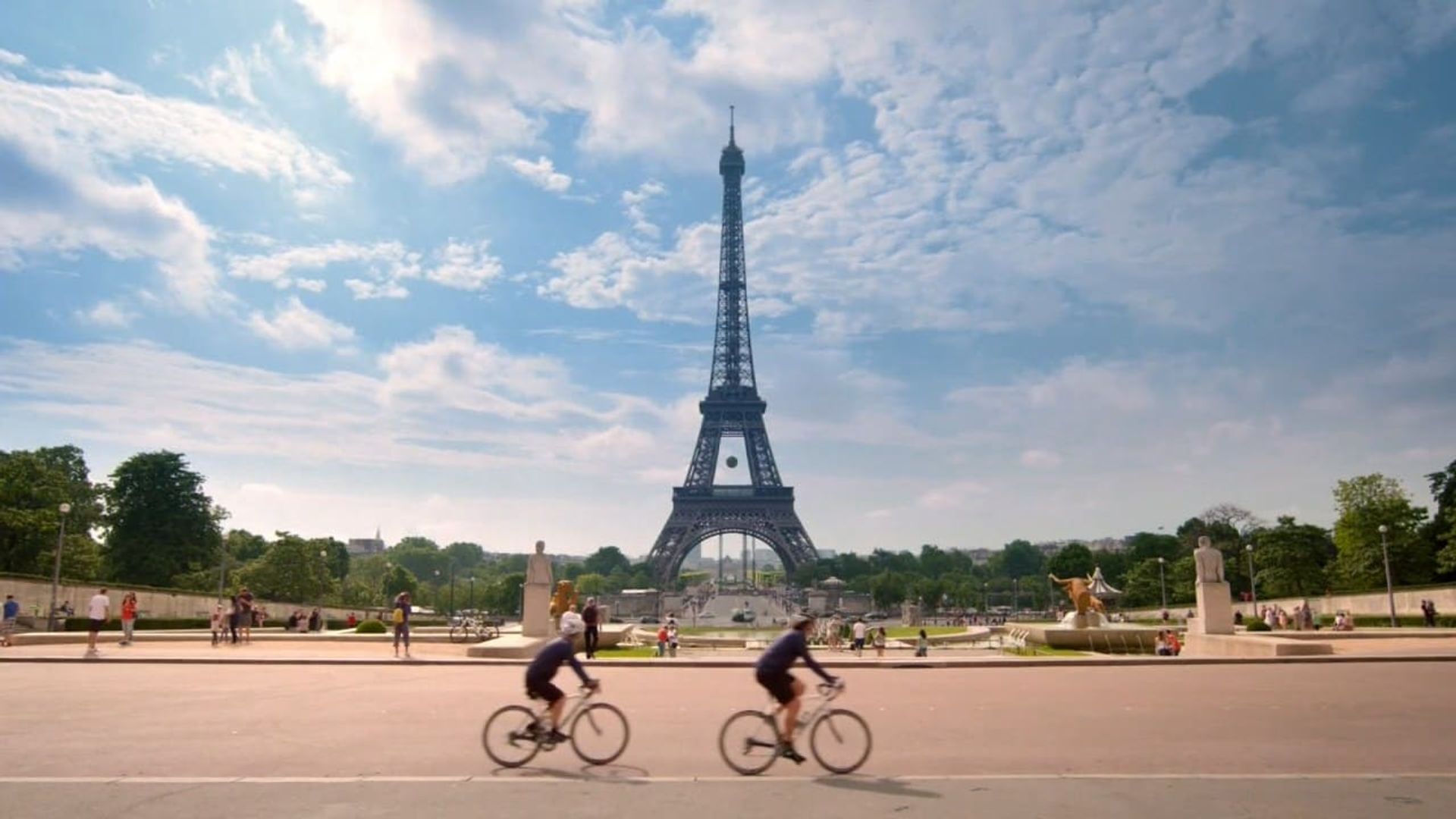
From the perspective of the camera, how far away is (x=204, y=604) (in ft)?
211

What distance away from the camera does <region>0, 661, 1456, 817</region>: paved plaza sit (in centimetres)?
907

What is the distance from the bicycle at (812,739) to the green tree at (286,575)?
3051 inches

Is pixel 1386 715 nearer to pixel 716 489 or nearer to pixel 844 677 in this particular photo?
pixel 844 677

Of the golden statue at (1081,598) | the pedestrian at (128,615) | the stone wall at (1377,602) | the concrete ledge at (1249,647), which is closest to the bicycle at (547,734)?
the concrete ledge at (1249,647)

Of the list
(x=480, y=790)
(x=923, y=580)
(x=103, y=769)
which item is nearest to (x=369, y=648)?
(x=103, y=769)

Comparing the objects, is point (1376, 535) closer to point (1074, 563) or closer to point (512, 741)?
point (1074, 563)

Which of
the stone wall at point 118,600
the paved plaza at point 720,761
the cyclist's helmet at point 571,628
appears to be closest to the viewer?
the paved plaza at point 720,761

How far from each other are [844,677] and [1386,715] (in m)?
11.5

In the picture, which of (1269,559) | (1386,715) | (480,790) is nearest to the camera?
(480,790)

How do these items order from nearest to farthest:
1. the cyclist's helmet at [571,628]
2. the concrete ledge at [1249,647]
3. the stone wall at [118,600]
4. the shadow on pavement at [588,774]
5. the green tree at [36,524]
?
the shadow on pavement at [588,774]
the cyclist's helmet at [571,628]
the concrete ledge at [1249,647]
the stone wall at [118,600]
the green tree at [36,524]

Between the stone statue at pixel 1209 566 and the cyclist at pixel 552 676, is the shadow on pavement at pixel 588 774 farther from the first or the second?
the stone statue at pixel 1209 566

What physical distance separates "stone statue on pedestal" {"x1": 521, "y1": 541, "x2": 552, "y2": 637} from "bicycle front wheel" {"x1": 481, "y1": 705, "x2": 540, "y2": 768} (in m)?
21.6

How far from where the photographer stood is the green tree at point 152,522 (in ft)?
253

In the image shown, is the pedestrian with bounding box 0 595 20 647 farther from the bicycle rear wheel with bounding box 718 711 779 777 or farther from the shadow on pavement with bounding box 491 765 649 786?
the bicycle rear wheel with bounding box 718 711 779 777
